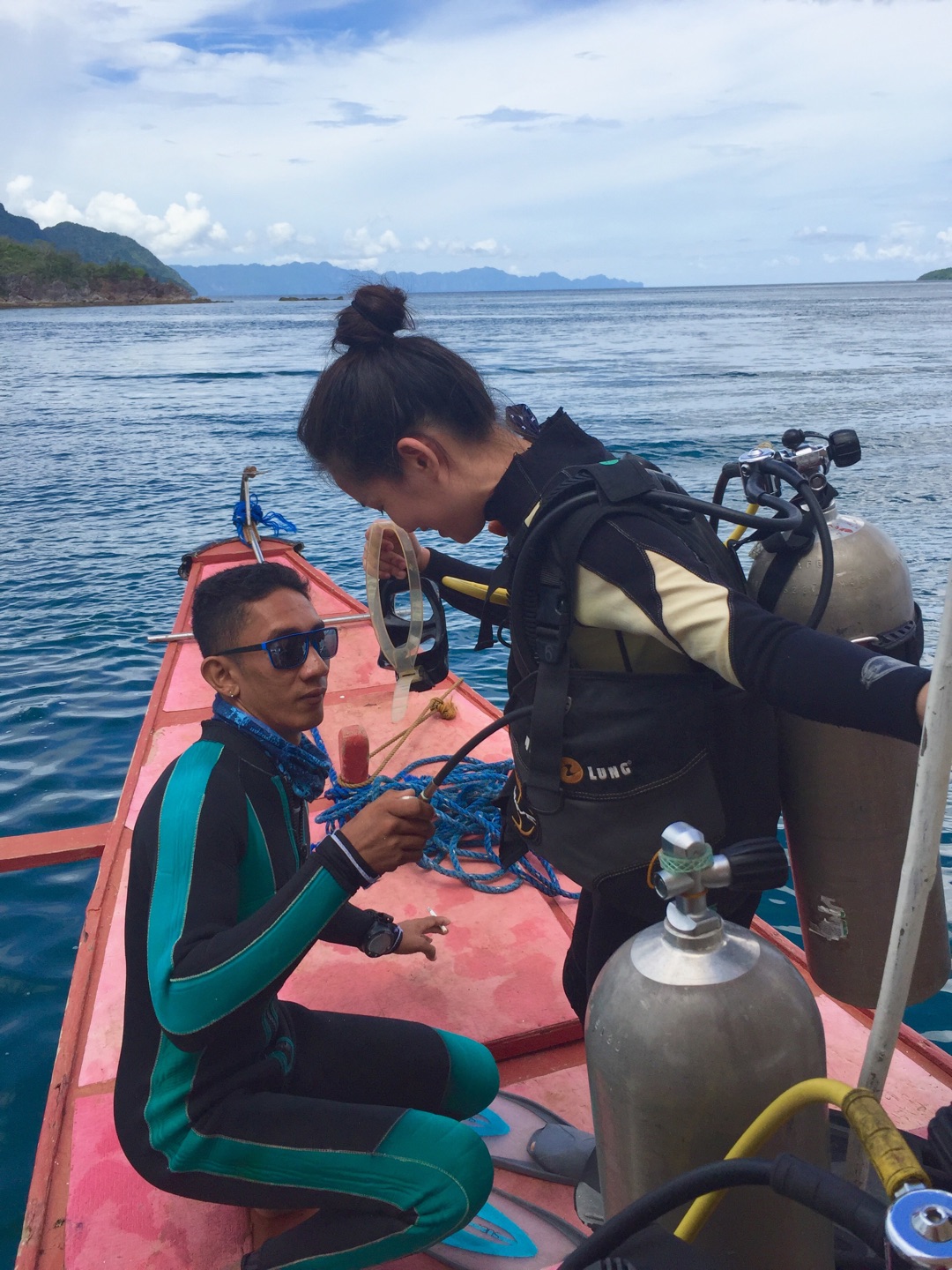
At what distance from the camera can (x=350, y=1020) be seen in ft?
8.05

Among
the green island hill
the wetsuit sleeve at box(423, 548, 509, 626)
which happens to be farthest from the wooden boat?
the green island hill

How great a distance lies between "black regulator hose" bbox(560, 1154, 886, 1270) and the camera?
107cm

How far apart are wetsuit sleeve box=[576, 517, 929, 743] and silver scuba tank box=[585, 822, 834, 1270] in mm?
268

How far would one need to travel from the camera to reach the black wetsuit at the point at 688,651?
142 centimetres

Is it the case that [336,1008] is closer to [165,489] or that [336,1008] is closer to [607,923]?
[607,923]

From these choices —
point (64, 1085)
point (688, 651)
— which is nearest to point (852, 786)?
point (688, 651)

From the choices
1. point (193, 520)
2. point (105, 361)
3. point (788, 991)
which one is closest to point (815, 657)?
point (788, 991)

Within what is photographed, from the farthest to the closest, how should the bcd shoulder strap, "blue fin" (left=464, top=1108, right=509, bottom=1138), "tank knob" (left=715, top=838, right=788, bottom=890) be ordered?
"blue fin" (left=464, top=1108, right=509, bottom=1138), the bcd shoulder strap, "tank knob" (left=715, top=838, right=788, bottom=890)

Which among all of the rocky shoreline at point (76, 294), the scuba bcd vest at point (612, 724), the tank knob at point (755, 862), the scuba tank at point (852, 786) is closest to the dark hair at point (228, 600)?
the scuba bcd vest at point (612, 724)

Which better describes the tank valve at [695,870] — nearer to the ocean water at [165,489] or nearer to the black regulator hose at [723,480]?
the black regulator hose at [723,480]

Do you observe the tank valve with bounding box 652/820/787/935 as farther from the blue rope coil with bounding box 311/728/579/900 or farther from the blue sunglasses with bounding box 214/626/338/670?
the blue rope coil with bounding box 311/728/579/900

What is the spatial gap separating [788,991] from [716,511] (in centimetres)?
79

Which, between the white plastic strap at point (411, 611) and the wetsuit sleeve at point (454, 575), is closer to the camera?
the white plastic strap at point (411, 611)

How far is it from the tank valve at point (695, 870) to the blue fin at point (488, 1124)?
4.56 feet
